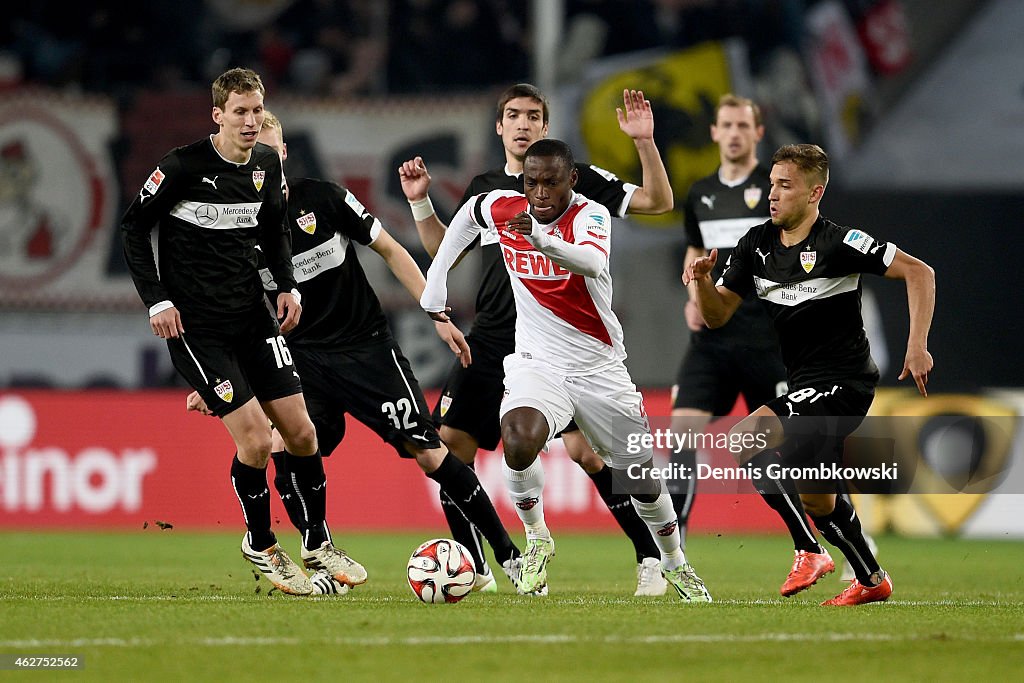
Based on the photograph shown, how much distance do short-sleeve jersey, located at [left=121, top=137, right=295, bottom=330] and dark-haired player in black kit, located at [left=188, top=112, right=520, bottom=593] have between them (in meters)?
0.24

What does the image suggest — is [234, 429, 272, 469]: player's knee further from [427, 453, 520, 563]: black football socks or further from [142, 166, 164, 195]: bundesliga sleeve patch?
[142, 166, 164, 195]: bundesliga sleeve patch

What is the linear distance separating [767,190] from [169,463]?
629 cm

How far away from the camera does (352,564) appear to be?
7035 mm

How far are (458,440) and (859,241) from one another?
2.23 metres

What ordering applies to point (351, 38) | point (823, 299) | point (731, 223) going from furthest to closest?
point (351, 38), point (731, 223), point (823, 299)

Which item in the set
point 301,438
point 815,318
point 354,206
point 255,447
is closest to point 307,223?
point 354,206

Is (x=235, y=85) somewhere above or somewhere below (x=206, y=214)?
above

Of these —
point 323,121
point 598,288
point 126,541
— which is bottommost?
point 126,541

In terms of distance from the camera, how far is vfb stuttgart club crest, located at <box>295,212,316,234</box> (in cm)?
717

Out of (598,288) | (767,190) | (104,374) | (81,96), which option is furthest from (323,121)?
(598,288)

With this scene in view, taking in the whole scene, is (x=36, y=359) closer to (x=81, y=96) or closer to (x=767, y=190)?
(x=81, y=96)

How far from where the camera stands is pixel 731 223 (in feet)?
26.1

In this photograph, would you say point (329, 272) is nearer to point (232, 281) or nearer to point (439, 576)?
point (232, 281)

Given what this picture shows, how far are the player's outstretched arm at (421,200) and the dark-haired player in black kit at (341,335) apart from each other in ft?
0.57
